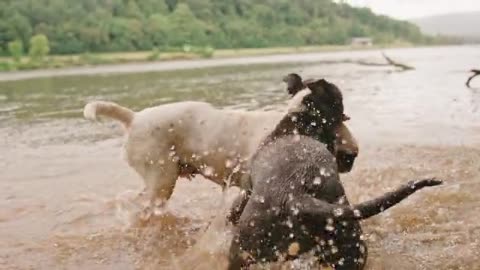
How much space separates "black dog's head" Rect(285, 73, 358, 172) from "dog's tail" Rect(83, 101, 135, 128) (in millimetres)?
2891

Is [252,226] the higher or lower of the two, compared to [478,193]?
higher

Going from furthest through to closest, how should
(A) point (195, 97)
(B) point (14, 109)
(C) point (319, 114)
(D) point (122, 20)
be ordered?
1. (D) point (122, 20)
2. (A) point (195, 97)
3. (B) point (14, 109)
4. (C) point (319, 114)

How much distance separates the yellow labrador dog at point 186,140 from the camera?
21.3 feet

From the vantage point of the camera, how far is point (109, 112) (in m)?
7.25

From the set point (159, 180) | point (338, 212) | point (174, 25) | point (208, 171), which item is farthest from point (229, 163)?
point (174, 25)

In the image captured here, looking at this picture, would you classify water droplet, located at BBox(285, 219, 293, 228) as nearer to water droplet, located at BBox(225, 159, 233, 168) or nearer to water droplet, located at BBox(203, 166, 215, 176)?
water droplet, located at BBox(225, 159, 233, 168)

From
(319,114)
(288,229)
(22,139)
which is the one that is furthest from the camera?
(22,139)

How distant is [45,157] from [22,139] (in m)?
3.18

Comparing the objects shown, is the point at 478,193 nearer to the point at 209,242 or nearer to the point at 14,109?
the point at 209,242

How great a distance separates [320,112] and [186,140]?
2513 millimetres

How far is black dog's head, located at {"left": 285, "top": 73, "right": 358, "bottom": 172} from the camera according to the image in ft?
15.2

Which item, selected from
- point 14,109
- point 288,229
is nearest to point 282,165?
point 288,229

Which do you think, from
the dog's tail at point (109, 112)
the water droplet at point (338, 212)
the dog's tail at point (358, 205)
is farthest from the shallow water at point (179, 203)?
the water droplet at point (338, 212)

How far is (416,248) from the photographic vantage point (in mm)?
6203
